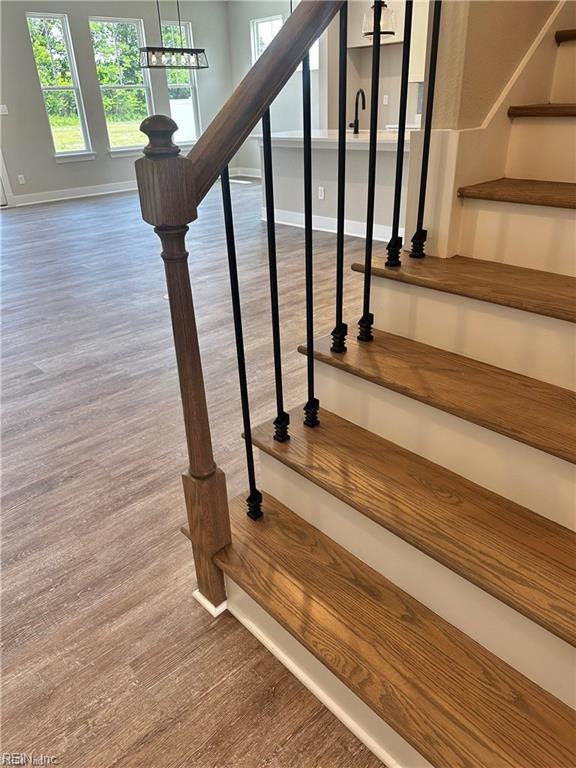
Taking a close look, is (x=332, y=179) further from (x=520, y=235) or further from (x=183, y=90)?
(x=183, y=90)

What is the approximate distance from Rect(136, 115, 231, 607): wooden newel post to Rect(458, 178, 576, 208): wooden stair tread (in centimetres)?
81

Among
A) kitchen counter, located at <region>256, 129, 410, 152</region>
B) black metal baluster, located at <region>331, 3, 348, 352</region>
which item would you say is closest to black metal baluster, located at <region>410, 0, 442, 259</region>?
black metal baluster, located at <region>331, 3, 348, 352</region>

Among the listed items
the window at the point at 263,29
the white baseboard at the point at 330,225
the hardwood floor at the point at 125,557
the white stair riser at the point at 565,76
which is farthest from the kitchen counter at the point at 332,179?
the window at the point at 263,29

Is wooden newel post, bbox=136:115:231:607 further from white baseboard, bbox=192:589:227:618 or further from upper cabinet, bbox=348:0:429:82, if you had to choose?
upper cabinet, bbox=348:0:429:82

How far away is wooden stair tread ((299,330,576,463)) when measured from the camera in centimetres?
105

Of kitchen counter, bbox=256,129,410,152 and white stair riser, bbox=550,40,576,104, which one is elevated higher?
white stair riser, bbox=550,40,576,104

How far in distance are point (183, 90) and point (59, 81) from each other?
2.23 m

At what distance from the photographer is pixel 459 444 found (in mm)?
1181

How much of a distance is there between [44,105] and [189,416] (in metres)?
8.37

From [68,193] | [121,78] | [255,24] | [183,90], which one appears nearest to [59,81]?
[121,78]

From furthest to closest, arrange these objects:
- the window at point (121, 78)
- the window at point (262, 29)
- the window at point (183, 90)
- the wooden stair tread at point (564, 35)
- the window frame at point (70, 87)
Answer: the window at point (183, 90)
the window at point (262, 29)
the window at point (121, 78)
the window frame at point (70, 87)
the wooden stair tread at point (564, 35)

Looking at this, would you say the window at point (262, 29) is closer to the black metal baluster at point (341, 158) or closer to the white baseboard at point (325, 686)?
the black metal baluster at point (341, 158)

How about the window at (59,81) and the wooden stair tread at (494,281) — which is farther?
Result: the window at (59,81)

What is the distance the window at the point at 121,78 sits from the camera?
26.2 feet
